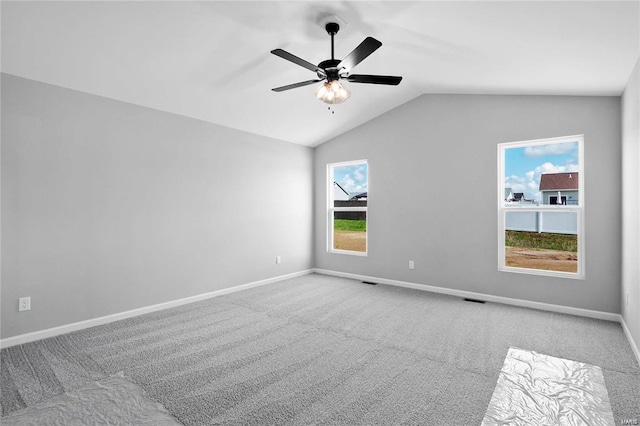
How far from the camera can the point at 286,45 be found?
302cm

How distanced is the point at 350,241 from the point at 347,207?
0.64m

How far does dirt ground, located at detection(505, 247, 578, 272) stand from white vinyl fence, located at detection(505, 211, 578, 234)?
0.31m

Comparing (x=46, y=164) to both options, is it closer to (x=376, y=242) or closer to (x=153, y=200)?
(x=153, y=200)

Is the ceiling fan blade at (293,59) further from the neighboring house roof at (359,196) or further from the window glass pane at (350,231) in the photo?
Result: the window glass pane at (350,231)

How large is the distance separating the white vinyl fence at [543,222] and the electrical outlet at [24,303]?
5.37m

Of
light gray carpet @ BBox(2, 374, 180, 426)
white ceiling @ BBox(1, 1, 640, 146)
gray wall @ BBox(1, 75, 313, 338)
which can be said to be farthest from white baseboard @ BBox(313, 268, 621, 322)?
light gray carpet @ BBox(2, 374, 180, 426)

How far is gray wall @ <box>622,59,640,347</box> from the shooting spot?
2627 mm

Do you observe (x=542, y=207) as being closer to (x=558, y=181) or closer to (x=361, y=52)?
(x=558, y=181)

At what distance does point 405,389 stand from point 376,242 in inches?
125

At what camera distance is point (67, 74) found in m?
2.95

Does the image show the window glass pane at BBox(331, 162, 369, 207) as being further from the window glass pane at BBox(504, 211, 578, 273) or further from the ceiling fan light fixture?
the ceiling fan light fixture

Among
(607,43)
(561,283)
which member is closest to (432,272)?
(561,283)

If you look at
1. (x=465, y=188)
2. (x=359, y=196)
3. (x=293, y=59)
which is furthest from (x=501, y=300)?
(x=293, y=59)

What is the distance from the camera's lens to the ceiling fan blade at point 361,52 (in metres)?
2.16
